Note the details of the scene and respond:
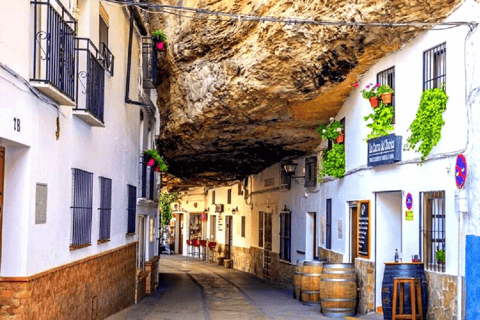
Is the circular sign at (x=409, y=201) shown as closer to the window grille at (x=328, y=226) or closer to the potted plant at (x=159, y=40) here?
the window grille at (x=328, y=226)

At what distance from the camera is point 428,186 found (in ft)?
40.5

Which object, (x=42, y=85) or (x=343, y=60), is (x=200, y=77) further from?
(x=42, y=85)

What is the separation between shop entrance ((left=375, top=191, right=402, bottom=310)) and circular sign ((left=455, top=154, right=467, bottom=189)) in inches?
153

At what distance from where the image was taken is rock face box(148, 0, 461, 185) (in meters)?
13.9

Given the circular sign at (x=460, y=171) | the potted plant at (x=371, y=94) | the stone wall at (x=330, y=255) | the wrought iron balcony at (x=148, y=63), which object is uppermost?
the wrought iron balcony at (x=148, y=63)

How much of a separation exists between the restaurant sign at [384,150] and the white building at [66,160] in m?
5.36

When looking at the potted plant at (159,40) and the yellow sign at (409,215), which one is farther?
the potted plant at (159,40)

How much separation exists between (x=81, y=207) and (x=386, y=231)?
6.34 metres

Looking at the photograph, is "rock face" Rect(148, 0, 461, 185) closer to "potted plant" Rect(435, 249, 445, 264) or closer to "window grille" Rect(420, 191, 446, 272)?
"window grille" Rect(420, 191, 446, 272)

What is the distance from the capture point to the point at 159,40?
66.3ft

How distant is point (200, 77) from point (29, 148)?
10.6 meters

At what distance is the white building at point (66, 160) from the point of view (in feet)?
29.2

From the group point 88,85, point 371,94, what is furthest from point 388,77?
point 88,85

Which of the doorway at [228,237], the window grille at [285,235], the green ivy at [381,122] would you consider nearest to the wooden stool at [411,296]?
the green ivy at [381,122]
